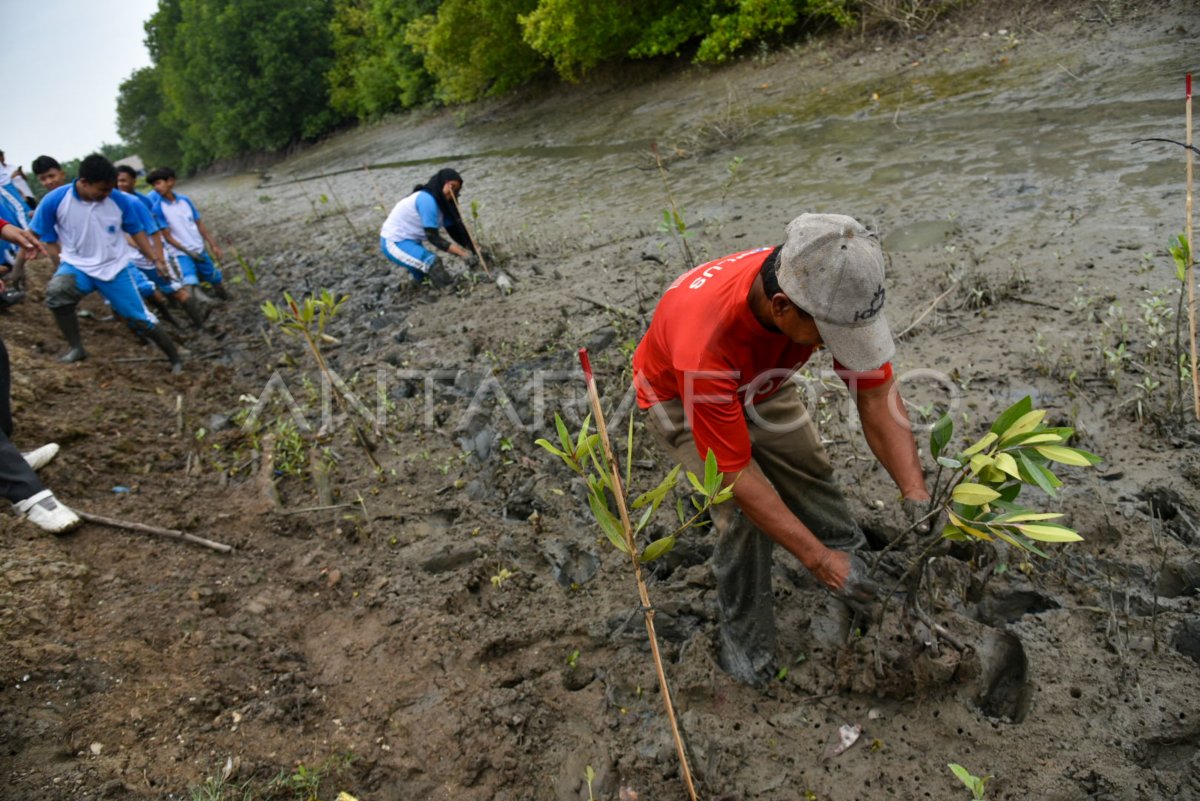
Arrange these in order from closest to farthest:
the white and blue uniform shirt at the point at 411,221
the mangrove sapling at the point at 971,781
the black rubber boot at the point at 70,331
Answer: the mangrove sapling at the point at 971,781
the black rubber boot at the point at 70,331
the white and blue uniform shirt at the point at 411,221

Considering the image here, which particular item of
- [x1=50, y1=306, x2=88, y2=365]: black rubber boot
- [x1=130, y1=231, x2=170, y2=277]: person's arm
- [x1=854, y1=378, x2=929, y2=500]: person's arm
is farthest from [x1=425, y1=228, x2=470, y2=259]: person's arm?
[x1=854, y1=378, x2=929, y2=500]: person's arm

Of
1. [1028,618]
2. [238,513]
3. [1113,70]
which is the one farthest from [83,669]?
[1113,70]

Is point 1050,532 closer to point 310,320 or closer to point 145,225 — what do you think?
point 310,320

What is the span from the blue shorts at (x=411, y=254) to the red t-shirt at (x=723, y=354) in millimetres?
4829

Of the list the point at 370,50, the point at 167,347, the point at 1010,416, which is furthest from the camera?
the point at 370,50

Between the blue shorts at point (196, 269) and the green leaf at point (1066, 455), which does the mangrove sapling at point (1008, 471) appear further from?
the blue shorts at point (196, 269)

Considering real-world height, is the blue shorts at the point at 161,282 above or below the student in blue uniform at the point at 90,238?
below

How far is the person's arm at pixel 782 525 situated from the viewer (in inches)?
78.6

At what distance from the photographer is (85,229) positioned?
5.09 metres

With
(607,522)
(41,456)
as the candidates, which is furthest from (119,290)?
(607,522)

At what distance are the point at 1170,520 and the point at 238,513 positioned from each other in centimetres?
417

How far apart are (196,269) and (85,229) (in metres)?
2.91

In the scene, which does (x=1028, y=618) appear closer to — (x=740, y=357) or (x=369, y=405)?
(x=740, y=357)

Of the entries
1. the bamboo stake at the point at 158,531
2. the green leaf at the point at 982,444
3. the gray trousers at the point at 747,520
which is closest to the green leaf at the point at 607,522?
the gray trousers at the point at 747,520
